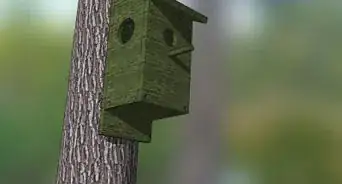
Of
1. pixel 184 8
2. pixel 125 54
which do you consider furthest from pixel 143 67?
pixel 184 8

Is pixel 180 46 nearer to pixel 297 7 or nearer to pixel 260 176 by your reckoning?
pixel 260 176

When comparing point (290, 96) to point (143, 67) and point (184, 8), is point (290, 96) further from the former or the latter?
point (143, 67)

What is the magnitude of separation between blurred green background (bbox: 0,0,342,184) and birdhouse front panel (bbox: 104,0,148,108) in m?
0.64

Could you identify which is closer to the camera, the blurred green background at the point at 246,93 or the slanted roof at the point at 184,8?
the slanted roof at the point at 184,8

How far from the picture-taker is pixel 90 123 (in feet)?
A: 3.67

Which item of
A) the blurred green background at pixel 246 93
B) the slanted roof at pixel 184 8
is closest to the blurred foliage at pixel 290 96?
the blurred green background at pixel 246 93

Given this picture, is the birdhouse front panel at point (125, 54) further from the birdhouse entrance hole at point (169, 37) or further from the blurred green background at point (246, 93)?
the blurred green background at point (246, 93)

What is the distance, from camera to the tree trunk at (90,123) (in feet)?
3.62

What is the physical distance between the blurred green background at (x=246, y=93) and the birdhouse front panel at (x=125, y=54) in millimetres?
642

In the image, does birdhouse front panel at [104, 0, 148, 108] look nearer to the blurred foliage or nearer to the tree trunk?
the tree trunk

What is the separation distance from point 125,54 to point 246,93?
85 cm

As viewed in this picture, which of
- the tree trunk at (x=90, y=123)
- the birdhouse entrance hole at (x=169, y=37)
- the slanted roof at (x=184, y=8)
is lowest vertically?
the tree trunk at (x=90, y=123)

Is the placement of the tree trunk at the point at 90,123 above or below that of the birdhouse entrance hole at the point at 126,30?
below

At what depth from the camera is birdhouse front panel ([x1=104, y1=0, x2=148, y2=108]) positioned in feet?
3.61
